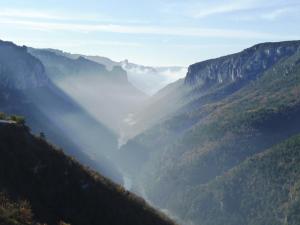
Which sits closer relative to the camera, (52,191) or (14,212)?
(14,212)

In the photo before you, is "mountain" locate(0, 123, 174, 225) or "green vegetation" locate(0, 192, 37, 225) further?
"mountain" locate(0, 123, 174, 225)

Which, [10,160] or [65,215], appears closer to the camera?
[65,215]

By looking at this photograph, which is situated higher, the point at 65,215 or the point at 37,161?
the point at 37,161

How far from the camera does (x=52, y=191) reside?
56500 millimetres

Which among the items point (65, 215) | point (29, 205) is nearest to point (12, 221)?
point (29, 205)

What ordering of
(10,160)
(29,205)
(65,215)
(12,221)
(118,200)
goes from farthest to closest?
1. (118,200)
2. (10,160)
3. (65,215)
4. (29,205)
5. (12,221)

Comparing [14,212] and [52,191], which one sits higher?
[14,212]

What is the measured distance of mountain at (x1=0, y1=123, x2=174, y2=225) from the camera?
51103mm

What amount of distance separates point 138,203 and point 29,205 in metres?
18.8

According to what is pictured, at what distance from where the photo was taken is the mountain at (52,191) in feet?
168

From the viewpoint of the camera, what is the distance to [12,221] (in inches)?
1724

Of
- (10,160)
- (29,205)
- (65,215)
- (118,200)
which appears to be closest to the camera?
(29,205)

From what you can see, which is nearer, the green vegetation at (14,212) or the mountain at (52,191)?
the green vegetation at (14,212)

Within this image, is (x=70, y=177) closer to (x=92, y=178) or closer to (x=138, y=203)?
(x=92, y=178)
